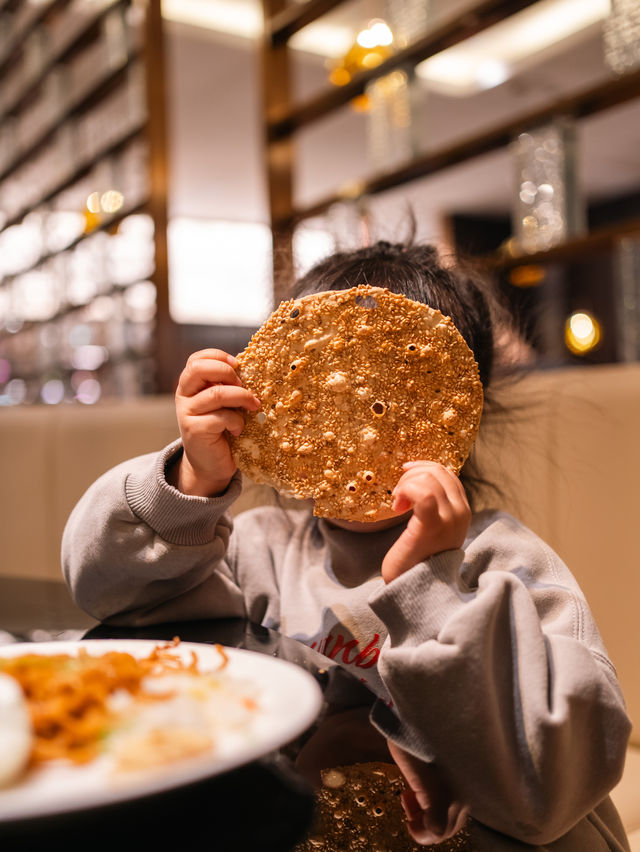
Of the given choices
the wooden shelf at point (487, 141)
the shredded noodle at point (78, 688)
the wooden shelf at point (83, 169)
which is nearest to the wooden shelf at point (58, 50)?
the wooden shelf at point (83, 169)

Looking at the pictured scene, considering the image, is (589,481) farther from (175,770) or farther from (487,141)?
(487,141)

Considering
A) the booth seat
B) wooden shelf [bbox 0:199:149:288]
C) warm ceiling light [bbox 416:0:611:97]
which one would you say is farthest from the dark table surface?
warm ceiling light [bbox 416:0:611:97]

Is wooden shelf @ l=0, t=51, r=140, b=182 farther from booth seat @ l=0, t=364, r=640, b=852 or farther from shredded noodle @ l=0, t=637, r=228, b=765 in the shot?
shredded noodle @ l=0, t=637, r=228, b=765

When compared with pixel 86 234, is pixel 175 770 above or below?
below

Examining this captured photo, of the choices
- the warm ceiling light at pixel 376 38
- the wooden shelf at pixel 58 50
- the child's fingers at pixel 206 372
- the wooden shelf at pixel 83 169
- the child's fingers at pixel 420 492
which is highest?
the wooden shelf at pixel 58 50

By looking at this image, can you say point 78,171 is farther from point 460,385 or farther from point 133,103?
point 460,385

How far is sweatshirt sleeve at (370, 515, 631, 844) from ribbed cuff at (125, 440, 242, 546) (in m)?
0.24

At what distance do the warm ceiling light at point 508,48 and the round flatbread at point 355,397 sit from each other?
3393 millimetres

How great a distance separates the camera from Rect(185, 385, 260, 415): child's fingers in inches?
25.0

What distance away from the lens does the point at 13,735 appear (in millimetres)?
310

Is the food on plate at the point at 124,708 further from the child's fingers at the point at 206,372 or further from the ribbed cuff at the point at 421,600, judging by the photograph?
the child's fingers at the point at 206,372

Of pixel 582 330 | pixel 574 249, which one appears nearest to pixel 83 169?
pixel 574 249

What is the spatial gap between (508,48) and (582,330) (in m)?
2.36

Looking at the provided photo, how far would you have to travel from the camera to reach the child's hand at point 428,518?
0.53m
